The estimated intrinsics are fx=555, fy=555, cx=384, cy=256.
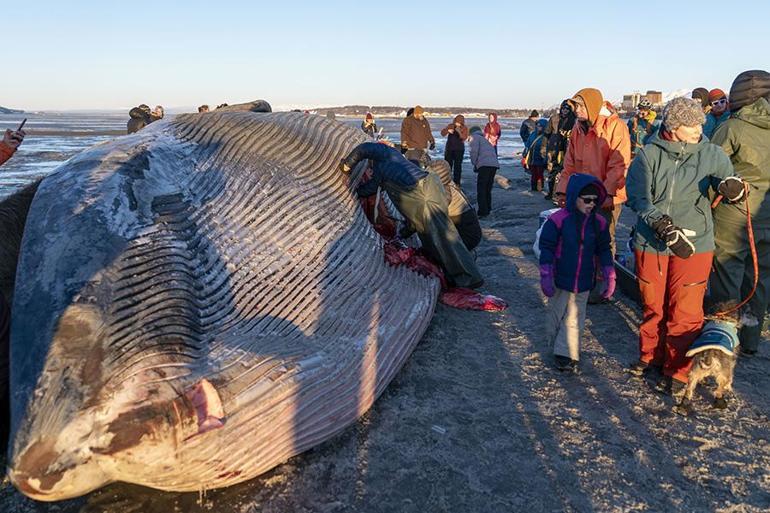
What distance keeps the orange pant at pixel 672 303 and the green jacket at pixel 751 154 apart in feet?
2.71

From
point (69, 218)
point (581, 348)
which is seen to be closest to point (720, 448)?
point (581, 348)

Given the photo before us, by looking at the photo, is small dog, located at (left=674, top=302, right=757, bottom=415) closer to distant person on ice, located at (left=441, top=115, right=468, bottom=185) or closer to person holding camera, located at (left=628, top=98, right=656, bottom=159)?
person holding camera, located at (left=628, top=98, right=656, bottom=159)

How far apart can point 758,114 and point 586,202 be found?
1897 millimetres

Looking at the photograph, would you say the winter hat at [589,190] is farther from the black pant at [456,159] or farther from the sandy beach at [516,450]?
the black pant at [456,159]

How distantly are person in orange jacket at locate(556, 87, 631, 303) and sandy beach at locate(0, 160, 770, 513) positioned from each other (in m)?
1.73

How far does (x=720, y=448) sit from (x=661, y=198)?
197cm

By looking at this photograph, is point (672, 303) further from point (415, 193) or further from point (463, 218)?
point (463, 218)

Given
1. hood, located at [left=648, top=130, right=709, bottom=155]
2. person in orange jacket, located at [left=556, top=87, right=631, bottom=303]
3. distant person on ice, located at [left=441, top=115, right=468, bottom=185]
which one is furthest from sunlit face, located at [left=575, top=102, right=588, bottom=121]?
distant person on ice, located at [left=441, top=115, right=468, bottom=185]

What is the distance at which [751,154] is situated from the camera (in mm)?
5109

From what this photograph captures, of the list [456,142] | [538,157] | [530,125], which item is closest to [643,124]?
[538,157]

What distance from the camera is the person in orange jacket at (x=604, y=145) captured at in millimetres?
6066

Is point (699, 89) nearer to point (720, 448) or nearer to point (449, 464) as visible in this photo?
point (720, 448)

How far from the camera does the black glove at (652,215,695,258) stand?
13.8ft

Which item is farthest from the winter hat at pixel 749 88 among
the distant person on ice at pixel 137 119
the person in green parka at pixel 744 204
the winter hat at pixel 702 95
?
the distant person on ice at pixel 137 119
